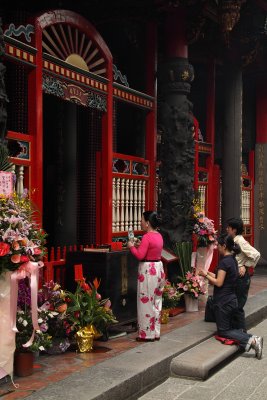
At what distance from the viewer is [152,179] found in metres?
10.5

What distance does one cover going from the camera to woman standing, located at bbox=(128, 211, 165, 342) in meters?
7.43

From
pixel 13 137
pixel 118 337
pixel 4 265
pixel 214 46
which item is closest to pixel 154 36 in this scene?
pixel 214 46

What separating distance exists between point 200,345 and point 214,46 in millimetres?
7168

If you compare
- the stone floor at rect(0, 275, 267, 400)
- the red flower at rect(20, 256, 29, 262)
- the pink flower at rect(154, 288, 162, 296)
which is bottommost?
the stone floor at rect(0, 275, 267, 400)

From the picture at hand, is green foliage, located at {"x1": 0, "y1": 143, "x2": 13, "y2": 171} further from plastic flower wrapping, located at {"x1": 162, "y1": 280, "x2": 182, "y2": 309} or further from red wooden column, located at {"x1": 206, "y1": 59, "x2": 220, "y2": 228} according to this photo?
red wooden column, located at {"x1": 206, "y1": 59, "x2": 220, "y2": 228}

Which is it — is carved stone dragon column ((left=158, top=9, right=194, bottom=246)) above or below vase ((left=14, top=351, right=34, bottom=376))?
above

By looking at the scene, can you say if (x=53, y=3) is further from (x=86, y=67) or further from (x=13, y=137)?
(x=13, y=137)

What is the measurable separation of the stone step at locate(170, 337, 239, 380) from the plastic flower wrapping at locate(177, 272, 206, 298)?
7.04ft

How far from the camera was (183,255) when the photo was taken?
9.94m

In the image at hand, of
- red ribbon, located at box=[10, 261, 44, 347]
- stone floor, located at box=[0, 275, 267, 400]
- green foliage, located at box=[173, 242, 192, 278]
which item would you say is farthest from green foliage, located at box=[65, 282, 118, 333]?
green foliage, located at box=[173, 242, 192, 278]

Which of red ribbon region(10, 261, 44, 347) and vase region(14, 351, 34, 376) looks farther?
vase region(14, 351, 34, 376)

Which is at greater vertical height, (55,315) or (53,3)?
(53,3)

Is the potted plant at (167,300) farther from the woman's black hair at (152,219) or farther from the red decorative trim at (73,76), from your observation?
the red decorative trim at (73,76)

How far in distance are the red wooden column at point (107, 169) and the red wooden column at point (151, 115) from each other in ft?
4.92
